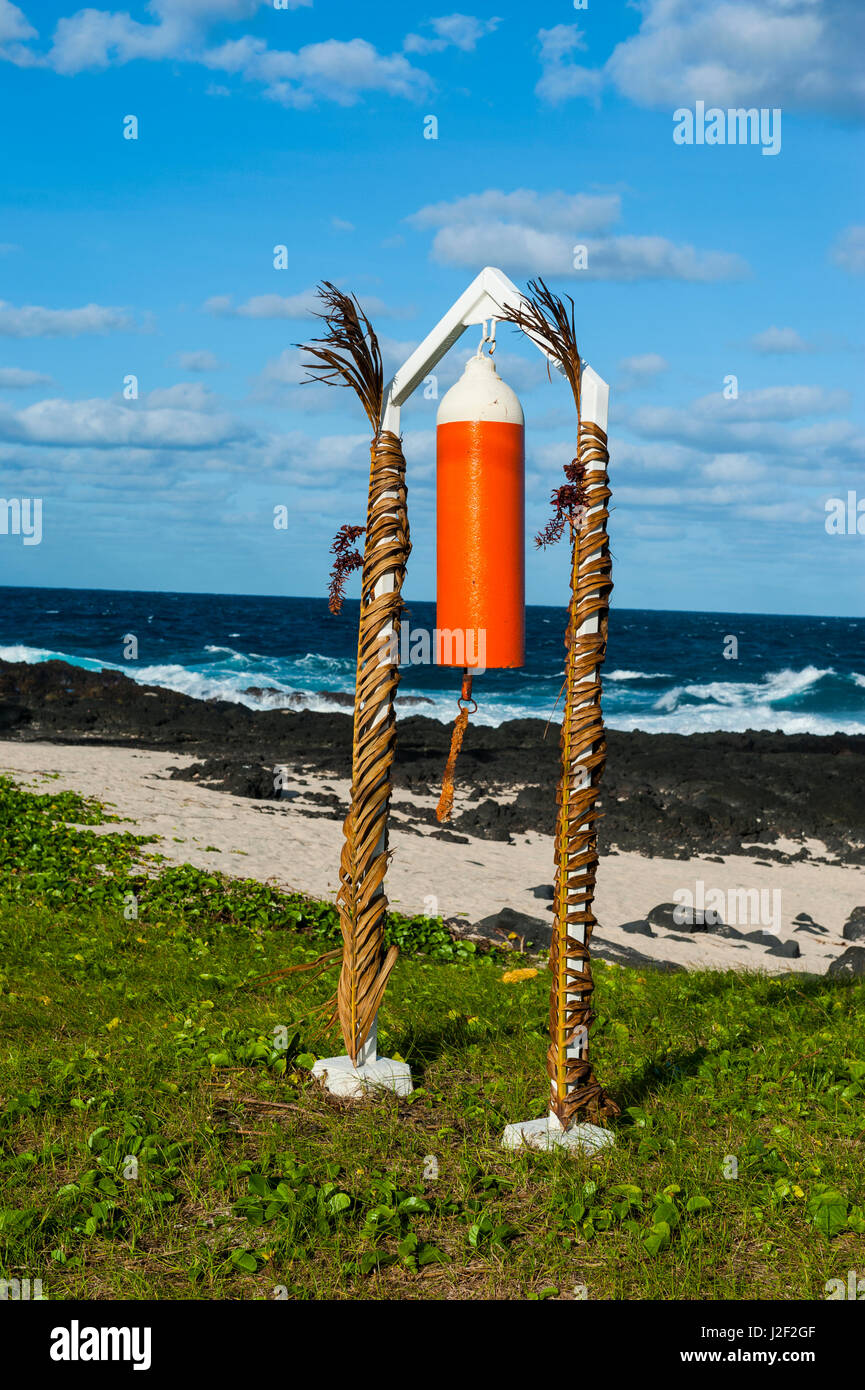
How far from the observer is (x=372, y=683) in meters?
4.86

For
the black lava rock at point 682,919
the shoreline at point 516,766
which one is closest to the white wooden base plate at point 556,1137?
the black lava rock at point 682,919

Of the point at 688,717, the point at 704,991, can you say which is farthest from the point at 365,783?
the point at 688,717

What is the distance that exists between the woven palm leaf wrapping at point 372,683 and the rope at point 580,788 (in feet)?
2.87

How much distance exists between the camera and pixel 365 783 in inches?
191

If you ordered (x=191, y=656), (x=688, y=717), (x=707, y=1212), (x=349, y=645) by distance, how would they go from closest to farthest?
1. (x=707, y=1212)
2. (x=688, y=717)
3. (x=191, y=656)
4. (x=349, y=645)

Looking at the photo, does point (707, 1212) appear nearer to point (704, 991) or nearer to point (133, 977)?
point (704, 991)

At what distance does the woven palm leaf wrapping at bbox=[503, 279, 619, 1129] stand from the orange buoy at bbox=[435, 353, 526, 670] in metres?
0.22

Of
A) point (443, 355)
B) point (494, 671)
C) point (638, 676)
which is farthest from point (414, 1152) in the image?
point (638, 676)

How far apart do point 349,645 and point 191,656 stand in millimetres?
8798

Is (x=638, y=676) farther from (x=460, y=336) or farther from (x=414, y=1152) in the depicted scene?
(x=414, y=1152)

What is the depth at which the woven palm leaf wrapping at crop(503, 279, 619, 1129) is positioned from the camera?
4.35 metres

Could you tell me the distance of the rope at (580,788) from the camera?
14.3 ft

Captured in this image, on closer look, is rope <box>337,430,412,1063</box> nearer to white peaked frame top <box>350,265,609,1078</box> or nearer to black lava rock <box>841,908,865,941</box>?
white peaked frame top <box>350,265,609,1078</box>
